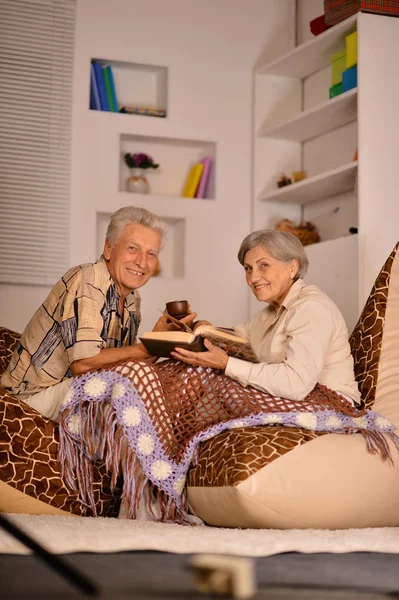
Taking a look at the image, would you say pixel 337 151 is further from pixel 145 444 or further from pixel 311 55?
pixel 145 444

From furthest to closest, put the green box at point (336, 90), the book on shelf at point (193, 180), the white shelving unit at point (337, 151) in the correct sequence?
1. the book on shelf at point (193, 180)
2. the green box at point (336, 90)
3. the white shelving unit at point (337, 151)

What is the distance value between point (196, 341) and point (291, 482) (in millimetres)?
535

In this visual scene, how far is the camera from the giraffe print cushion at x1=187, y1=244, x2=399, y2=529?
227 cm

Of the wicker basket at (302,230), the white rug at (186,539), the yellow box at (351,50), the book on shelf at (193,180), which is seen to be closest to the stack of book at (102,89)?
the book on shelf at (193,180)

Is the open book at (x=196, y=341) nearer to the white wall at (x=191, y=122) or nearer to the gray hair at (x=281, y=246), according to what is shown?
the gray hair at (x=281, y=246)

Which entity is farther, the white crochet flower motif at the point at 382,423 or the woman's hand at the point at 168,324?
the woman's hand at the point at 168,324

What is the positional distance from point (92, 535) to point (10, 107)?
3.24 metres

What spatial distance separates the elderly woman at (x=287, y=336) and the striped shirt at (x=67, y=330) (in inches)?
13.3

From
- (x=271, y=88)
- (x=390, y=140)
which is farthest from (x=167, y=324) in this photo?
(x=271, y=88)

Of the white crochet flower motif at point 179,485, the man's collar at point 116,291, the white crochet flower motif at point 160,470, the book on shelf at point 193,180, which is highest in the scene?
the book on shelf at point 193,180

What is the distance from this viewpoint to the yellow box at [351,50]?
4.28 meters

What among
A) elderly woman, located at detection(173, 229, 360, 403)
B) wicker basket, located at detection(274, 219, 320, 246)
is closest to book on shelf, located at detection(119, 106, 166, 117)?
wicker basket, located at detection(274, 219, 320, 246)

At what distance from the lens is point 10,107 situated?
4637mm

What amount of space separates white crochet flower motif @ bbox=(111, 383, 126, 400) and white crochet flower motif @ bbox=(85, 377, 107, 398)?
1.7 inches
